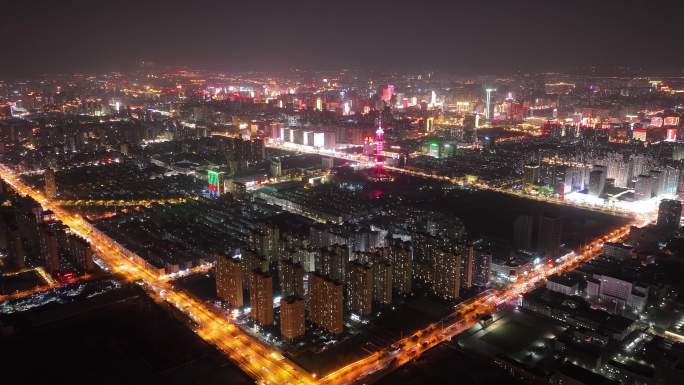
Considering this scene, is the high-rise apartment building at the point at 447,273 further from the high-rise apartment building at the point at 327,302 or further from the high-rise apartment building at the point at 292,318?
the high-rise apartment building at the point at 292,318

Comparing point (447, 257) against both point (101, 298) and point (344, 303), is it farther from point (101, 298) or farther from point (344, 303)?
point (101, 298)

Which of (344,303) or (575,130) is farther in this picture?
(575,130)

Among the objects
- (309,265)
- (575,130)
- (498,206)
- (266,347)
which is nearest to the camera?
(266,347)

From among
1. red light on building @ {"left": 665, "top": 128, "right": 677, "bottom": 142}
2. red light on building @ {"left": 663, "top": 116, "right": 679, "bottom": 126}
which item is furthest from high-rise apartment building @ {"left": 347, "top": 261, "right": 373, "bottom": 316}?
red light on building @ {"left": 663, "top": 116, "right": 679, "bottom": 126}

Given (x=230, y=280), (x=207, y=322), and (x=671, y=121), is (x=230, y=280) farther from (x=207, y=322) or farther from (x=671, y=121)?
(x=671, y=121)

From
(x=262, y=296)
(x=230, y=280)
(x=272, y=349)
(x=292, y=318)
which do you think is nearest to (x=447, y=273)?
(x=292, y=318)

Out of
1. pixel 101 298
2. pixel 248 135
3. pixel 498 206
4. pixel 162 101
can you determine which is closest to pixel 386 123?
pixel 248 135

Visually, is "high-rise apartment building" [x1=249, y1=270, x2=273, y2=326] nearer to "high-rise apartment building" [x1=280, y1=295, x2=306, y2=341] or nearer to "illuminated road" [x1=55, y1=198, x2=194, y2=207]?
"high-rise apartment building" [x1=280, y1=295, x2=306, y2=341]

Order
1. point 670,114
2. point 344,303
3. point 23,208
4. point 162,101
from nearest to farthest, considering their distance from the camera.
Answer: point 344,303 < point 23,208 < point 670,114 < point 162,101

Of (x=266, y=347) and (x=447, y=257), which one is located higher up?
(x=447, y=257)
